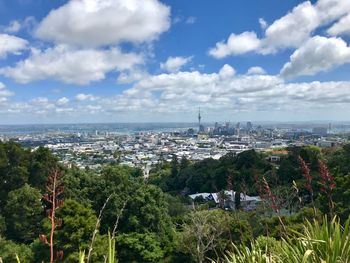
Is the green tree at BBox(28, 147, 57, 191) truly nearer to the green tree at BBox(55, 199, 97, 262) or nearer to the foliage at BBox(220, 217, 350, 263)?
the green tree at BBox(55, 199, 97, 262)

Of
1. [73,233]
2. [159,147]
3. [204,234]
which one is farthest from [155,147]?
[73,233]

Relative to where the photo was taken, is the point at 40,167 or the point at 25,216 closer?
the point at 25,216

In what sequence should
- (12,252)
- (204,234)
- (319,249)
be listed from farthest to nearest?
(204,234) < (12,252) < (319,249)

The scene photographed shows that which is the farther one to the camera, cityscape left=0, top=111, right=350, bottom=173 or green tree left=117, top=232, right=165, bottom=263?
cityscape left=0, top=111, right=350, bottom=173

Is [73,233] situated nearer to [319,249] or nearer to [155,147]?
[319,249]

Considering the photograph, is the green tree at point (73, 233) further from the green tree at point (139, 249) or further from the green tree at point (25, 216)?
the green tree at point (25, 216)

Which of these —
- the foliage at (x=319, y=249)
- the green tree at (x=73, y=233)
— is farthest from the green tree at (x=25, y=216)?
the foliage at (x=319, y=249)

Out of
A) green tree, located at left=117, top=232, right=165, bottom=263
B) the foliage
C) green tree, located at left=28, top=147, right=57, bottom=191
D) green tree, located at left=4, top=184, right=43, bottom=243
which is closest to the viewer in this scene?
the foliage

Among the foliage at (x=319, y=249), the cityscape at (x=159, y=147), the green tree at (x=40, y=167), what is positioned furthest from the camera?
the cityscape at (x=159, y=147)

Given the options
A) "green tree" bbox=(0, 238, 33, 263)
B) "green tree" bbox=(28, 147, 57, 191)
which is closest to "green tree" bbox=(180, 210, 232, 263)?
"green tree" bbox=(0, 238, 33, 263)
